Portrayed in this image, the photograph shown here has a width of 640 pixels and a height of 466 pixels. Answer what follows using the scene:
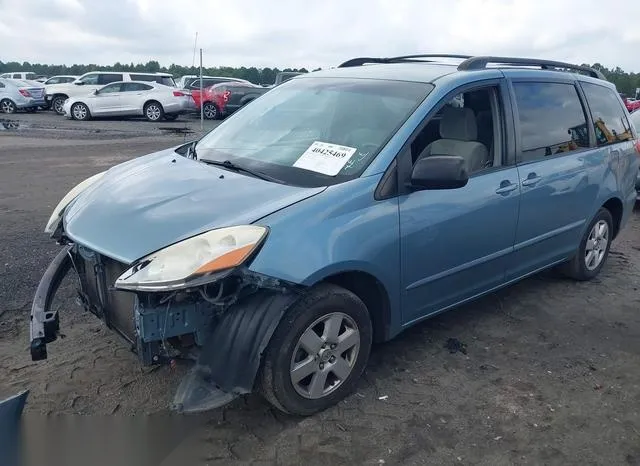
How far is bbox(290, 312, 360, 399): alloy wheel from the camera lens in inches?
121

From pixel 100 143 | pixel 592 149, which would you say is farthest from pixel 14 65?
pixel 592 149

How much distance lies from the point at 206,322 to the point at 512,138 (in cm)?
249

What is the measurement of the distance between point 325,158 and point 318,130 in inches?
14.0

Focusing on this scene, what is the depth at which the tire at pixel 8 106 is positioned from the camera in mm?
23219

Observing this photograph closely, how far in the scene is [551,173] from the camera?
14.5ft

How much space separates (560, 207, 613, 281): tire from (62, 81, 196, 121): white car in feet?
61.8

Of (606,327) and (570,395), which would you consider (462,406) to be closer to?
(570,395)

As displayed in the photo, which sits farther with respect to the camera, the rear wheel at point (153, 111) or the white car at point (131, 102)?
the rear wheel at point (153, 111)

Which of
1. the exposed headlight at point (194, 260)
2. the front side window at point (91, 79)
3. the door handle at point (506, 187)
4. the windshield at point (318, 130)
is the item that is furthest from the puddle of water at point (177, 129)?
the exposed headlight at point (194, 260)

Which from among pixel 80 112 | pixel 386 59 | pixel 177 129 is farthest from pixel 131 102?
pixel 386 59

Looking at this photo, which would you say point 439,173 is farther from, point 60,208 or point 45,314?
point 60,208

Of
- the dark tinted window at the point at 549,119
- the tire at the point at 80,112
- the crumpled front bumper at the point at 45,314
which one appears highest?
the tire at the point at 80,112

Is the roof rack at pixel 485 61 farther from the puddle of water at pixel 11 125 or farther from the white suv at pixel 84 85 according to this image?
the white suv at pixel 84 85

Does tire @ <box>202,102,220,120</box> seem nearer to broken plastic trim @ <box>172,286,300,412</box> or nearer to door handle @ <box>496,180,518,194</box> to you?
door handle @ <box>496,180,518,194</box>
